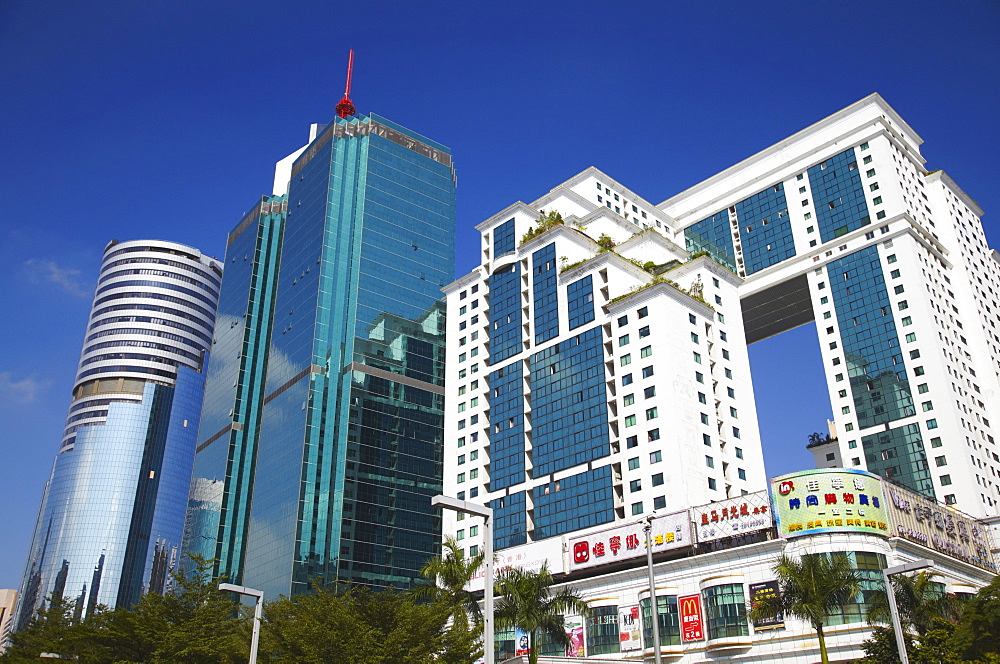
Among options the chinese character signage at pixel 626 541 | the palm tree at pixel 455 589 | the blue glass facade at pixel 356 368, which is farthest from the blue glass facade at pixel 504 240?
the palm tree at pixel 455 589

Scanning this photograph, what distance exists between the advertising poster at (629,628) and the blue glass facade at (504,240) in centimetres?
4827

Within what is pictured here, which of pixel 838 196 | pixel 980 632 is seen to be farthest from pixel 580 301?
pixel 980 632

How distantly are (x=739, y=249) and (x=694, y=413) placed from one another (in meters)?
47.5

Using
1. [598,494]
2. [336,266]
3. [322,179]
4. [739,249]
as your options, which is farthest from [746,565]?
[322,179]

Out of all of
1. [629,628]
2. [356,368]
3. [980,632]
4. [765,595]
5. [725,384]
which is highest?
[356,368]

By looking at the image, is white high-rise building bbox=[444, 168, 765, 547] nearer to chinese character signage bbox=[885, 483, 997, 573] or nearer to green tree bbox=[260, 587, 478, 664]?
chinese character signage bbox=[885, 483, 997, 573]

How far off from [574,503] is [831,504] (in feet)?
95.0

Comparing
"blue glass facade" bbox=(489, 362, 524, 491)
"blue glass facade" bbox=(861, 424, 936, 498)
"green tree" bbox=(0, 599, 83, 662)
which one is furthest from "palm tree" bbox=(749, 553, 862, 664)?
"blue glass facade" bbox=(861, 424, 936, 498)

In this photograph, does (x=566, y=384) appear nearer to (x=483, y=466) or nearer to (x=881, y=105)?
(x=483, y=466)

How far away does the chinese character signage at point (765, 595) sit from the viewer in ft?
181

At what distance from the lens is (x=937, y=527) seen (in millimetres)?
63500

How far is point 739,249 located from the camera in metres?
120

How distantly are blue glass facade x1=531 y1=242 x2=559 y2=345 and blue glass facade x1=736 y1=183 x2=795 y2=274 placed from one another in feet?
118

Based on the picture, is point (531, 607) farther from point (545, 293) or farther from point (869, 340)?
point (869, 340)
